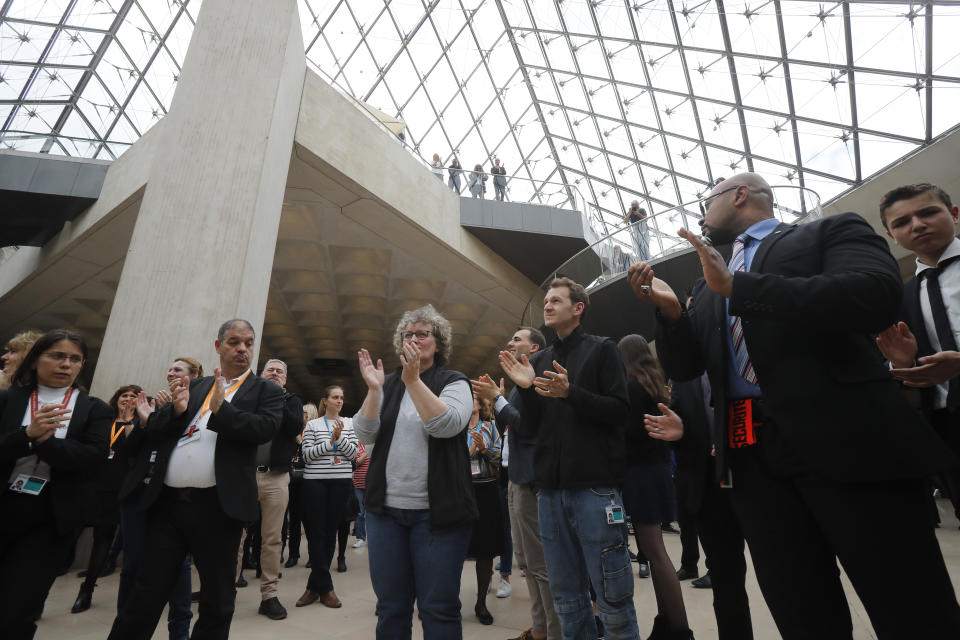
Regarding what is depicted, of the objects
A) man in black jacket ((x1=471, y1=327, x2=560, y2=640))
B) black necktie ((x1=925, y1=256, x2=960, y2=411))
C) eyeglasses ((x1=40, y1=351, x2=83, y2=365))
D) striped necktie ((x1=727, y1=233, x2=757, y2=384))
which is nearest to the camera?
striped necktie ((x1=727, y1=233, x2=757, y2=384))

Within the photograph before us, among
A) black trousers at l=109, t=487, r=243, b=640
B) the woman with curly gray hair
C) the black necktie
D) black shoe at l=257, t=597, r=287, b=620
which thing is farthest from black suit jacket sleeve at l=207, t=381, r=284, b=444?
the black necktie

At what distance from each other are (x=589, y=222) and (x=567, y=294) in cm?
1425

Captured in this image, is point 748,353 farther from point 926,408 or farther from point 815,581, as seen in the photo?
point 926,408

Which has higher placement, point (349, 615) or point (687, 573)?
point (687, 573)

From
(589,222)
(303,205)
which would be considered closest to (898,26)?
(589,222)

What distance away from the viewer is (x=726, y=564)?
240 centimetres

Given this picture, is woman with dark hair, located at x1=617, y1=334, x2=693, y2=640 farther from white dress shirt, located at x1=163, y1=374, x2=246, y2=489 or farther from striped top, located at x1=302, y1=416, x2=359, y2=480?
striped top, located at x1=302, y1=416, x2=359, y2=480

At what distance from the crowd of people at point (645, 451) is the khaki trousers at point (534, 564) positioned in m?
0.02

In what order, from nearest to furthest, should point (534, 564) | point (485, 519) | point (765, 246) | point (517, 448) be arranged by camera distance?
point (765, 246) < point (534, 564) < point (517, 448) < point (485, 519)

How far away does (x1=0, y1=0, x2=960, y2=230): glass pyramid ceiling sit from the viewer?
51.8 feet

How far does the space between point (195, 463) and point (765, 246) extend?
295 cm

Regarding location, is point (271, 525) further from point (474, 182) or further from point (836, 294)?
point (474, 182)

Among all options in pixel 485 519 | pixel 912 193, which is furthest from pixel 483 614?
pixel 912 193

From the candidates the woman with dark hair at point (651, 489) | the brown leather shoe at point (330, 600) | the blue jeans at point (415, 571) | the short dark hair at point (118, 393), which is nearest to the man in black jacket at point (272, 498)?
the brown leather shoe at point (330, 600)
